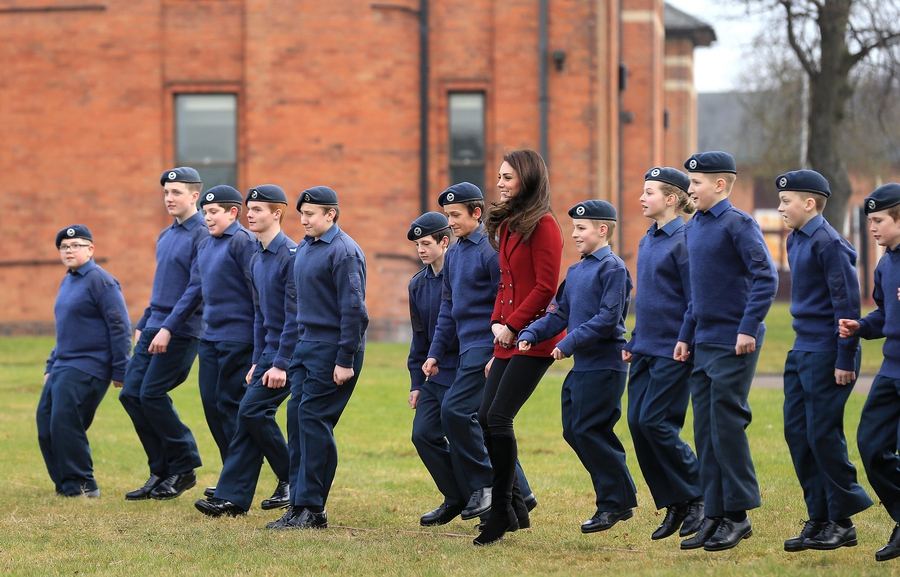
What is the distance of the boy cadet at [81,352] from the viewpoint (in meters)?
9.05

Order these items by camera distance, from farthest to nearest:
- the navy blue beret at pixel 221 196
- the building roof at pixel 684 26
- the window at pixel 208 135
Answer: the building roof at pixel 684 26, the window at pixel 208 135, the navy blue beret at pixel 221 196

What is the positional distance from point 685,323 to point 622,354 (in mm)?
473

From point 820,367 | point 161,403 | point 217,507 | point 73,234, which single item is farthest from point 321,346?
point 820,367

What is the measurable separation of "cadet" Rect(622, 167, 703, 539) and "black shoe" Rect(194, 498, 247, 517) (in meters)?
2.78

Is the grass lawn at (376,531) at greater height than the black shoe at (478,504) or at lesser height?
lesser

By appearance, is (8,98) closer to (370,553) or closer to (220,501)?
(220,501)

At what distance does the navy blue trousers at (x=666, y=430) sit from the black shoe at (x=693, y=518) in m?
0.06

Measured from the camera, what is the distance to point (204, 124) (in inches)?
901

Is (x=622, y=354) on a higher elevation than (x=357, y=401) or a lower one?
higher

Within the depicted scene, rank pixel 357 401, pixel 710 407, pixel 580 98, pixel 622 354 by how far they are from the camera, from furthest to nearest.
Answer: pixel 580 98 → pixel 357 401 → pixel 622 354 → pixel 710 407

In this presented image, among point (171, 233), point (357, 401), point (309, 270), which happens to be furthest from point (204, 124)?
point (309, 270)

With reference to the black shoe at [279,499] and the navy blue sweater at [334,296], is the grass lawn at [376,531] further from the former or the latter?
the navy blue sweater at [334,296]

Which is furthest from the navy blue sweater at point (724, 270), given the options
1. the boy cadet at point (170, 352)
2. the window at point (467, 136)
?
the window at point (467, 136)

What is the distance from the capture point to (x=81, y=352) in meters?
9.20
